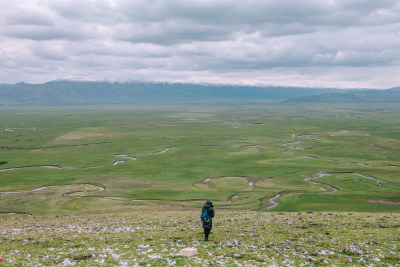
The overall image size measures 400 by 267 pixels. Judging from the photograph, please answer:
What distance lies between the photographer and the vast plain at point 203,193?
73.8 feet

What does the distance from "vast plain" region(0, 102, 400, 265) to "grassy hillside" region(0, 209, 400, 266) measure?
120 millimetres

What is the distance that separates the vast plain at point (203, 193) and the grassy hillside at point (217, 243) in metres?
0.12

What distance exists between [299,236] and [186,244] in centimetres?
902

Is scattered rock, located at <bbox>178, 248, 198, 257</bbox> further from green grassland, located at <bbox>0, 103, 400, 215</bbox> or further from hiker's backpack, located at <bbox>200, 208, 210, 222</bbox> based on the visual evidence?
green grassland, located at <bbox>0, 103, 400, 215</bbox>

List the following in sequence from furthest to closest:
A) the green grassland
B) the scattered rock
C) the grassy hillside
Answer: the green grassland → the scattered rock → the grassy hillside

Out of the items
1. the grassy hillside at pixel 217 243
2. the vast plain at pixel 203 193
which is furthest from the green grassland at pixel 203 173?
the grassy hillside at pixel 217 243

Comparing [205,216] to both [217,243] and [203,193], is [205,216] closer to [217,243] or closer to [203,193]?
[217,243]

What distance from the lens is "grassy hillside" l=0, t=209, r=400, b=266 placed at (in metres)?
19.0

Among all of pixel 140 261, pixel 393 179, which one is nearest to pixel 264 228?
pixel 140 261

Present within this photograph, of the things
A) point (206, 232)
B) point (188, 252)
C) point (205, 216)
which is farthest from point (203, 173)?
point (188, 252)

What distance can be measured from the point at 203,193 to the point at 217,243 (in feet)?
137

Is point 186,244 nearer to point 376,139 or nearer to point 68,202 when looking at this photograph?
point 68,202

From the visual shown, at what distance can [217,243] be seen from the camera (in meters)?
23.0

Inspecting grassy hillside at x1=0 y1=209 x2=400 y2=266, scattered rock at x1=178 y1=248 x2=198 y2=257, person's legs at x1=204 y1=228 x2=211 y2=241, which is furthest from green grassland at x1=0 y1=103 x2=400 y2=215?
scattered rock at x1=178 y1=248 x2=198 y2=257
